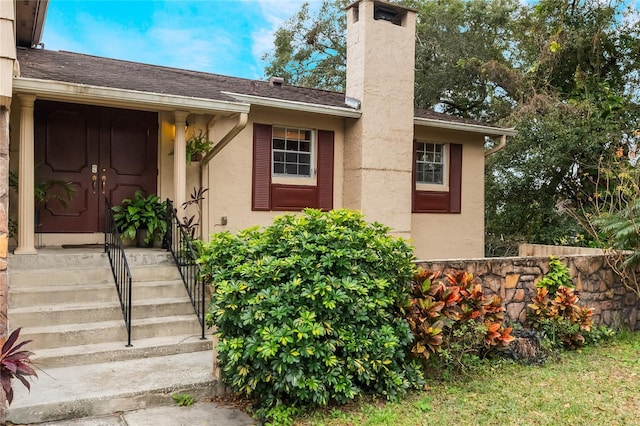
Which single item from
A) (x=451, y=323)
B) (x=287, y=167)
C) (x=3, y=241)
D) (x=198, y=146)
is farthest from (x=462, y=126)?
(x=3, y=241)

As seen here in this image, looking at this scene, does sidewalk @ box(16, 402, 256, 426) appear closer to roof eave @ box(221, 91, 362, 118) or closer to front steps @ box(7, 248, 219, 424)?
front steps @ box(7, 248, 219, 424)

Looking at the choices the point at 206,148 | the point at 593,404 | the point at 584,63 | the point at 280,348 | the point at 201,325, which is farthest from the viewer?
the point at 584,63

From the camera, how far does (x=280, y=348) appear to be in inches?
150

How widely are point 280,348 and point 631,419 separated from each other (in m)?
2.87

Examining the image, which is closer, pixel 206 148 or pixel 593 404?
pixel 593 404

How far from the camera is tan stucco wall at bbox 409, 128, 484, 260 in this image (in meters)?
10.1

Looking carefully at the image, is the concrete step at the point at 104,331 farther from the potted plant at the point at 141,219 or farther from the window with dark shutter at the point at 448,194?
the window with dark shutter at the point at 448,194

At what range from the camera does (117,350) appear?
15.8ft

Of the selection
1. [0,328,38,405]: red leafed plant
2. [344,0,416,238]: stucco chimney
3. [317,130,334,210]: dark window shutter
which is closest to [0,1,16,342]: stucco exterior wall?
[0,328,38,405]: red leafed plant

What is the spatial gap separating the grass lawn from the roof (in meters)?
4.93

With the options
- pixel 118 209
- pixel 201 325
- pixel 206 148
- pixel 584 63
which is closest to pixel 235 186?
pixel 206 148

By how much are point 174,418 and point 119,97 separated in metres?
4.28

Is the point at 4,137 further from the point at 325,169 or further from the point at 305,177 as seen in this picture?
the point at 325,169

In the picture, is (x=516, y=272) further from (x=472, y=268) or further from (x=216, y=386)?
(x=216, y=386)
